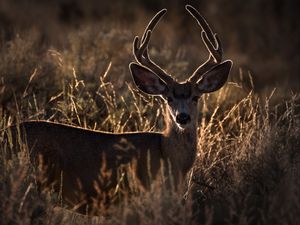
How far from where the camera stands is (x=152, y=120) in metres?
10.3

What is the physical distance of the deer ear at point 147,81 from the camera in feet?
28.7

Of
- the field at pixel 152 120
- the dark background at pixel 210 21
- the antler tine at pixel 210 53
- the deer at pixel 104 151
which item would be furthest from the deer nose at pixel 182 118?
the dark background at pixel 210 21

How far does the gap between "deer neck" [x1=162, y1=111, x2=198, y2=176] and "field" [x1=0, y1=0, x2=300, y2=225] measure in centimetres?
17

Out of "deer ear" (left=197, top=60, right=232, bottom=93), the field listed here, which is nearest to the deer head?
→ "deer ear" (left=197, top=60, right=232, bottom=93)

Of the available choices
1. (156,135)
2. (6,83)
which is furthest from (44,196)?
(6,83)

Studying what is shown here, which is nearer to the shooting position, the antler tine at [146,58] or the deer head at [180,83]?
the deer head at [180,83]

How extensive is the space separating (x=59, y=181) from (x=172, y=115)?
123 centimetres

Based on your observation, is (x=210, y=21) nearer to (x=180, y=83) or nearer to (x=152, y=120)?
(x=152, y=120)

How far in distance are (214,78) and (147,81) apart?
66 centimetres

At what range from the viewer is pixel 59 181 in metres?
7.92

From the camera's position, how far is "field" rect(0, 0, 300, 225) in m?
6.93

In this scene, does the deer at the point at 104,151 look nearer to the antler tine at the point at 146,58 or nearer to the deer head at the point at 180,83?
the deer head at the point at 180,83

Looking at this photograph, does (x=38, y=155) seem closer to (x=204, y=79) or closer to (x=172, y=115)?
(x=172, y=115)

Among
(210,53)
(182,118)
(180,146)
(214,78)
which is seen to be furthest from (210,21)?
(182,118)
